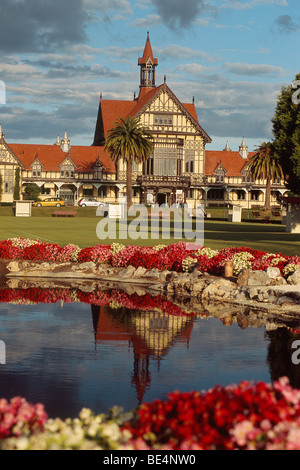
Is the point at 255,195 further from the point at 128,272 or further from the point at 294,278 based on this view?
the point at 294,278

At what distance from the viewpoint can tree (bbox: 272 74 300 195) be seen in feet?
125

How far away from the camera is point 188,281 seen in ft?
63.5

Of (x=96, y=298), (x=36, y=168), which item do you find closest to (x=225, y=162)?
(x=36, y=168)

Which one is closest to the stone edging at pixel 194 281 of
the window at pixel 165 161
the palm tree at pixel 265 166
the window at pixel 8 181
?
the palm tree at pixel 265 166

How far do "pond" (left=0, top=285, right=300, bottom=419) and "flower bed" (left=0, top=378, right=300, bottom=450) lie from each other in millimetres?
2494

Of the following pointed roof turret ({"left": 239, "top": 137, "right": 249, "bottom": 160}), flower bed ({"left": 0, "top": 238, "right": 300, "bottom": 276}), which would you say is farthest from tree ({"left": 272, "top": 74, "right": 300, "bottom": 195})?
pointed roof turret ({"left": 239, "top": 137, "right": 249, "bottom": 160})

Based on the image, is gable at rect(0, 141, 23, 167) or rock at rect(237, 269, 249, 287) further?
gable at rect(0, 141, 23, 167)

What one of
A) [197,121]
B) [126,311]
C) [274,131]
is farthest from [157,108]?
[126,311]

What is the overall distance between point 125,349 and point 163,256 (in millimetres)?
10332

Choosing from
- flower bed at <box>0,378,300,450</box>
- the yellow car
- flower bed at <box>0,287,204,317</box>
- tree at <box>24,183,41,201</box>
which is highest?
tree at <box>24,183,41,201</box>

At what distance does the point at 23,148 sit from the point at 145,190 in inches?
796

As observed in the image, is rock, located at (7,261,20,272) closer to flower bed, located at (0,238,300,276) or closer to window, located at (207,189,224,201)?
flower bed, located at (0,238,300,276)

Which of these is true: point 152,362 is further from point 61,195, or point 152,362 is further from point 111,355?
point 61,195

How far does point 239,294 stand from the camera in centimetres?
1773
